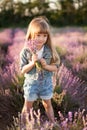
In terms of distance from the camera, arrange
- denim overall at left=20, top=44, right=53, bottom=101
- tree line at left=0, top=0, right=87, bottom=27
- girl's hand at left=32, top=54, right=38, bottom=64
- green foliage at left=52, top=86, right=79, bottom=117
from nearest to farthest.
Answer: girl's hand at left=32, top=54, right=38, bottom=64, denim overall at left=20, top=44, right=53, bottom=101, green foliage at left=52, top=86, right=79, bottom=117, tree line at left=0, top=0, right=87, bottom=27

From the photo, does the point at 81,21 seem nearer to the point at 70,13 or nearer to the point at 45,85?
the point at 70,13

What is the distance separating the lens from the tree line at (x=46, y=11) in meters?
38.2

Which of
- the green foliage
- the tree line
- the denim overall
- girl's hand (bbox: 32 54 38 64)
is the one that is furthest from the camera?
the tree line

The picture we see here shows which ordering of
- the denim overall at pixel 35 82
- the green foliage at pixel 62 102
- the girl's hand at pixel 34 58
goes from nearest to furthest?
the girl's hand at pixel 34 58
the denim overall at pixel 35 82
the green foliage at pixel 62 102

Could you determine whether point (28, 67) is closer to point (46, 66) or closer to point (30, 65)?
point (30, 65)

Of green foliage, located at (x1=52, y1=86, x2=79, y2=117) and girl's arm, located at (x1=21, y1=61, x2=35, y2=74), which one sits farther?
green foliage, located at (x1=52, y1=86, x2=79, y2=117)

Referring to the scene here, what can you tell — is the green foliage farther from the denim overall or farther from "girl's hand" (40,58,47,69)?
"girl's hand" (40,58,47,69)

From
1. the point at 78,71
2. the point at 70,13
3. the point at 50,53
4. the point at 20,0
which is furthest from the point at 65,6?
the point at 50,53

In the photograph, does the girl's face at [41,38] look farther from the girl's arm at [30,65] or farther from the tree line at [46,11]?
the tree line at [46,11]

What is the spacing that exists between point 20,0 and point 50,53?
111 ft

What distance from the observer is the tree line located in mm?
38188

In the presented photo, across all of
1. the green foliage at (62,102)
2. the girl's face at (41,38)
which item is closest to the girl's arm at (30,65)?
the girl's face at (41,38)

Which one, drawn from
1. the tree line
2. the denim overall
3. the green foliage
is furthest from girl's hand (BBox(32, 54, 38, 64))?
the tree line

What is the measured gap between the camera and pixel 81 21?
38.6 metres
